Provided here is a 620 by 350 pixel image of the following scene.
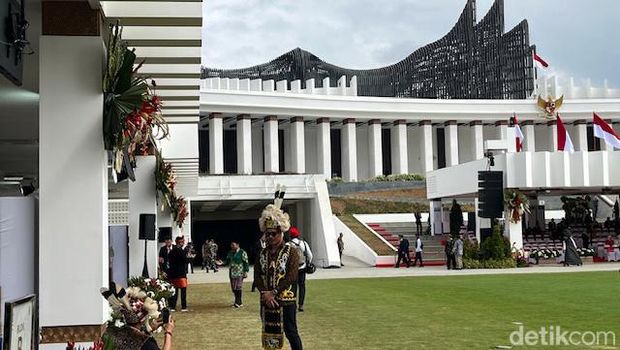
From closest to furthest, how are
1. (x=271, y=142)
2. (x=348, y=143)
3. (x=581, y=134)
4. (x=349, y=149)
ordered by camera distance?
1. (x=271, y=142)
2. (x=348, y=143)
3. (x=349, y=149)
4. (x=581, y=134)

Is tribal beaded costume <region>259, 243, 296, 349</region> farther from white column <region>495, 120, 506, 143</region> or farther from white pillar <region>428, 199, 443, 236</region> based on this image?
white column <region>495, 120, 506, 143</region>

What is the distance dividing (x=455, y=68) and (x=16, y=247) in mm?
63329

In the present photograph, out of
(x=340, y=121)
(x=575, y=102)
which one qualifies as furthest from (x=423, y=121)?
(x=575, y=102)

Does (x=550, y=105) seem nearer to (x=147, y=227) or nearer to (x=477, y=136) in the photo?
(x=477, y=136)

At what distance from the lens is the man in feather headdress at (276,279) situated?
8203 mm

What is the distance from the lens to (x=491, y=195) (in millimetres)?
28953

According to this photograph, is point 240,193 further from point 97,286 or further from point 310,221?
point 97,286

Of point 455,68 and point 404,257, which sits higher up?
point 455,68

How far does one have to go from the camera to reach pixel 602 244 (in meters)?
35.4

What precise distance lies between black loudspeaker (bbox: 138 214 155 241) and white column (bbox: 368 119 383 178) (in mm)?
44523

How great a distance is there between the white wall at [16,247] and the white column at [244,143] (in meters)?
47.9

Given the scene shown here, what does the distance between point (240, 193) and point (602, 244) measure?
56.9ft

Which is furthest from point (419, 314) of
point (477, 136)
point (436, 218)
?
point (477, 136)

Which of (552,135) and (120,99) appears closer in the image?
(120,99)
